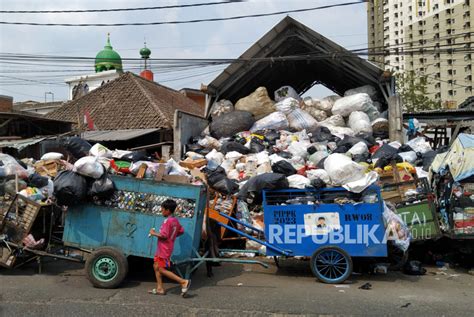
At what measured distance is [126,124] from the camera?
16.4 metres

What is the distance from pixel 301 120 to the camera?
12.4m

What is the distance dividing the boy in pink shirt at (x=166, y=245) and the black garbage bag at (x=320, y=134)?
267 inches

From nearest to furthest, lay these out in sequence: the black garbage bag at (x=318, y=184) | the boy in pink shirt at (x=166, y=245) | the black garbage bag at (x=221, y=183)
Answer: the boy in pink shirt at (x=166, y=245) < the black garbage bag at (x=318, y=184) < the black garbage bag at (x=221, y=183)

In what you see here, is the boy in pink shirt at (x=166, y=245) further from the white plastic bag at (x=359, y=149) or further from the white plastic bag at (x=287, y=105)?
the white plastic bag at (x=287, y=105)

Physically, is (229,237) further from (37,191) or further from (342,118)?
(342,118)

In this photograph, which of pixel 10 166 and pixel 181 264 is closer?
pixel 181 264

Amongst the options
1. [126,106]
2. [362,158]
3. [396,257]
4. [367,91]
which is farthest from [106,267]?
[126,106]

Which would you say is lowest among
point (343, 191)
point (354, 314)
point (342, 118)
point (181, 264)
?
point (354, 314)

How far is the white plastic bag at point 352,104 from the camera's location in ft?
40.9

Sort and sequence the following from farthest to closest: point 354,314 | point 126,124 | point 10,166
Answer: point 126,124
point 10,166
point 354,314

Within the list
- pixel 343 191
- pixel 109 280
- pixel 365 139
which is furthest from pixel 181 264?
pixel 365 139

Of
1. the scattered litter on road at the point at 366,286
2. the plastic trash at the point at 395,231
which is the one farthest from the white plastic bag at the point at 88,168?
the plastic trash at the point at 395,231

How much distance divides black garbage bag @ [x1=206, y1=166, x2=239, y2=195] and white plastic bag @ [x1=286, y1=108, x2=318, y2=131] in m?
4.16

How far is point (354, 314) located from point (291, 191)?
2.11m
